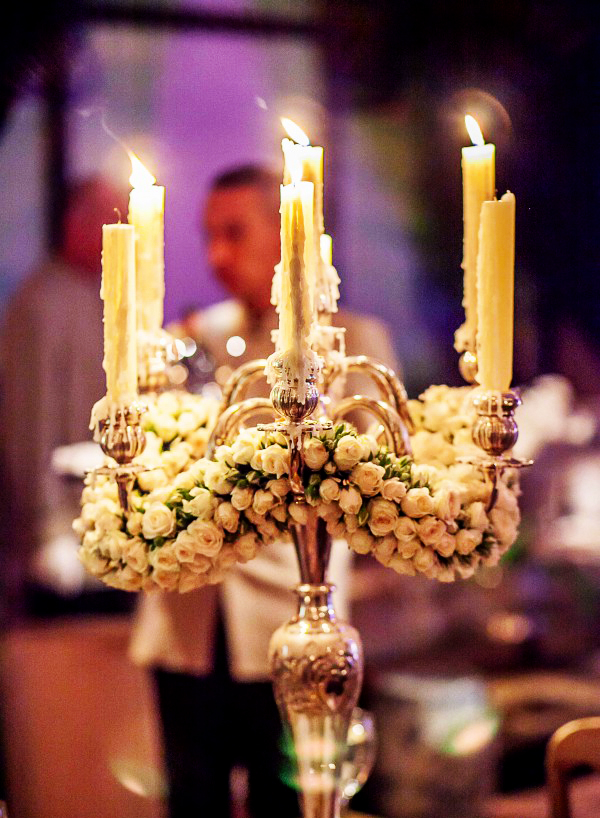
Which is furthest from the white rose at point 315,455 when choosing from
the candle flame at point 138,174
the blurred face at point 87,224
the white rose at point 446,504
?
the blurred face at point 87,224

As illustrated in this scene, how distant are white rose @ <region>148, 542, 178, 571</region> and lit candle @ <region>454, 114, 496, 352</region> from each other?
0.37 m

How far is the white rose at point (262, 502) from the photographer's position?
915 millimetres

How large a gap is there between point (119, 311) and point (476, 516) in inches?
14.2

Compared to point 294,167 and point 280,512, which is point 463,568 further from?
point 294,167

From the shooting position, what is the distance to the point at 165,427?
1.07m

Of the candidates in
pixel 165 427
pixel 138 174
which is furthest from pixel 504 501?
pixel 138 174

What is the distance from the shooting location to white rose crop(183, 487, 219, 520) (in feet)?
3.05

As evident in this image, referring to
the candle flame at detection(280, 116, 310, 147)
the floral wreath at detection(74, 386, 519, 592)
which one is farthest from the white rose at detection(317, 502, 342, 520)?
the candle flame at detection(280, 116, 310, 147)

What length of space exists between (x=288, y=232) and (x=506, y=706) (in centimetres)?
229

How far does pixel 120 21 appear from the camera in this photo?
11.8 ft

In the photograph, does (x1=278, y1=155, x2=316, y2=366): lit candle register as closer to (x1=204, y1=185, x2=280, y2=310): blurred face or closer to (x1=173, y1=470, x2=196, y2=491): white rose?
(x1=173, y1=470, x2=196, y2=491): white rose

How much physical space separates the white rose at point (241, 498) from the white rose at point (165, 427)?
177 mm

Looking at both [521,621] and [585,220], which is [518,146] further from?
[521,621]

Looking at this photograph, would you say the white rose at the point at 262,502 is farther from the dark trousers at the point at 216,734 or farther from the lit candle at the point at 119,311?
the dark trousers at the point at 216,734
